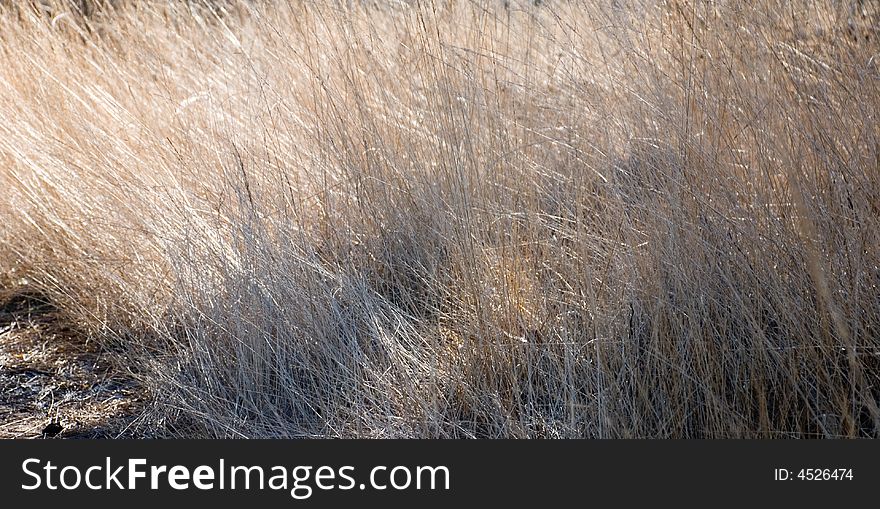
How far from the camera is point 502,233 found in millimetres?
2436

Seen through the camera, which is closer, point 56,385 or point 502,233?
point 502,233

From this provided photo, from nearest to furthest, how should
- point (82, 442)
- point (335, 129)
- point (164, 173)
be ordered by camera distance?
point (82, 442) < point (335, 129) < point (164, 173)

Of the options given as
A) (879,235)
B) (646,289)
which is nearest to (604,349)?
(646,289)

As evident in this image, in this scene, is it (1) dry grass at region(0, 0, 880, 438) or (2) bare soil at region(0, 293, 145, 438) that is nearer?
(1) dry grass at region(0, 0, 880, 438)

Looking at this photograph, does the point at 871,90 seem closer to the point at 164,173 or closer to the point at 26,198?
the point at 164,173

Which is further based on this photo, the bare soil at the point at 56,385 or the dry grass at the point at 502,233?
the bare soil at the point at 56,385

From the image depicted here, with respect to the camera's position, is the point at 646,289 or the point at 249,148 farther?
the point at 249,148

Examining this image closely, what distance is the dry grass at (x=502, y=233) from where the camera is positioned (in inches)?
80.7

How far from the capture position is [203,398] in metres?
2.33

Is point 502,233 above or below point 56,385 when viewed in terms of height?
above

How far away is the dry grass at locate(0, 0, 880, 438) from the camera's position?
6.73ft

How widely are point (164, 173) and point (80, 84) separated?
2.88ft

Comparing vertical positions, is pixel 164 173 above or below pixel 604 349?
above

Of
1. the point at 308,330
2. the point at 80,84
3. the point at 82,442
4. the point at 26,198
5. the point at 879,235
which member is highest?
the point at 80,84
